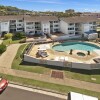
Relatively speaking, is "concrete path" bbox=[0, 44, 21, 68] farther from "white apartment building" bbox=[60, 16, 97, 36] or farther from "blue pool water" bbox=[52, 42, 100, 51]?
"white apartment building" bbox=[60, 16, 97, 36]

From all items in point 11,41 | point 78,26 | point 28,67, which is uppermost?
point 78,26

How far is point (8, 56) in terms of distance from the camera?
47.8 meters

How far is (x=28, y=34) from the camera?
242 ft

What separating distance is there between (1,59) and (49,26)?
3353 cm

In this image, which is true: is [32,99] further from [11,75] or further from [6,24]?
[6,24]

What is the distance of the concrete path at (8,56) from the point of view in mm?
41844

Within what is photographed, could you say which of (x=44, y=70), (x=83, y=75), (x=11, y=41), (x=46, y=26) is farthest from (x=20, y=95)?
(x=46, y=26)

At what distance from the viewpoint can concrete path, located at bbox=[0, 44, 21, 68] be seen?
41.8 m

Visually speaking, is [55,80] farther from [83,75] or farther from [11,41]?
[11,41]

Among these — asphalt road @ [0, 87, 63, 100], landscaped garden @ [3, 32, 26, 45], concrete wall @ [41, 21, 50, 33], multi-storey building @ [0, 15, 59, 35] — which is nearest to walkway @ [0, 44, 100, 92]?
asphalt road @ [0, 87, 63, 100]

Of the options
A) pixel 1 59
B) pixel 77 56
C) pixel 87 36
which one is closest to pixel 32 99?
pixel 1 59

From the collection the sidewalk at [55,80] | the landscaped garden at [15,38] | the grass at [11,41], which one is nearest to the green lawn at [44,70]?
the sidewalk at [55,80]

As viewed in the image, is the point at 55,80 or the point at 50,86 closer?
the point at 50,86

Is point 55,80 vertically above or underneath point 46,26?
underneath
